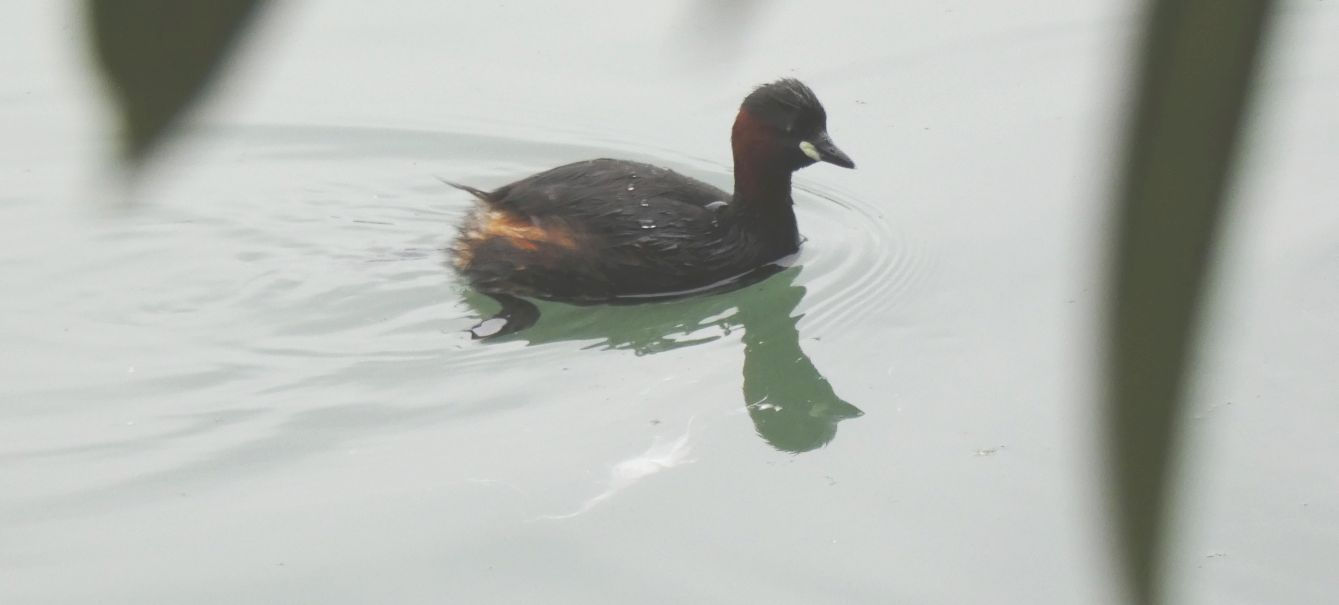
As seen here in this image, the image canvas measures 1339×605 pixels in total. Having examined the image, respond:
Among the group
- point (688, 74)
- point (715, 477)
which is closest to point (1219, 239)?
point (688, 74)

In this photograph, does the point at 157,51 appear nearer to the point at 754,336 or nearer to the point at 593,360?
the point at 593,360

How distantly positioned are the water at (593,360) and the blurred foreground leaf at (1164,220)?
2.00m

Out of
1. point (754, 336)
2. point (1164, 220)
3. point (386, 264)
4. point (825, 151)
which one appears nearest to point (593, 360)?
point (754, 336)

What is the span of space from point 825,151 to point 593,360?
1.25 meters

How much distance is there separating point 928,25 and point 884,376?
2.87 metres

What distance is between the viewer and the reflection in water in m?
4.59

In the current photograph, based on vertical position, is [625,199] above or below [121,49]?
below


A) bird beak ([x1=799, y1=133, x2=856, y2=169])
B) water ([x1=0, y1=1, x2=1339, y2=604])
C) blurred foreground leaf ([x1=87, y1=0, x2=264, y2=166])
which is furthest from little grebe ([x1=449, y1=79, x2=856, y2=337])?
blurred foreground leaf ([x1=87, y1=0, x2=264, y2=166])

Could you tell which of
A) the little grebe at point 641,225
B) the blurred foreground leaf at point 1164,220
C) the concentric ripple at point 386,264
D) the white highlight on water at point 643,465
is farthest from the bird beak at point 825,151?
the blurred foreground leaf at point 1164,220

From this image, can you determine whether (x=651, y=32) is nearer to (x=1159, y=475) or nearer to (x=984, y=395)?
(x=984, y=395)

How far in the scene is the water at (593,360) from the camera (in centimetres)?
372

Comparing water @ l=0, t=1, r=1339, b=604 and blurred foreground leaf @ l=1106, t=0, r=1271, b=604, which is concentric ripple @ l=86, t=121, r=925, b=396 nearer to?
water @ l=0, t=1, r=1339, b=604

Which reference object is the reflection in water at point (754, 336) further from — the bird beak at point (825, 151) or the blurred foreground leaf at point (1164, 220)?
the blurred foreground leaf at point (1164, 220)

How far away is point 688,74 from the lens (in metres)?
0.52
